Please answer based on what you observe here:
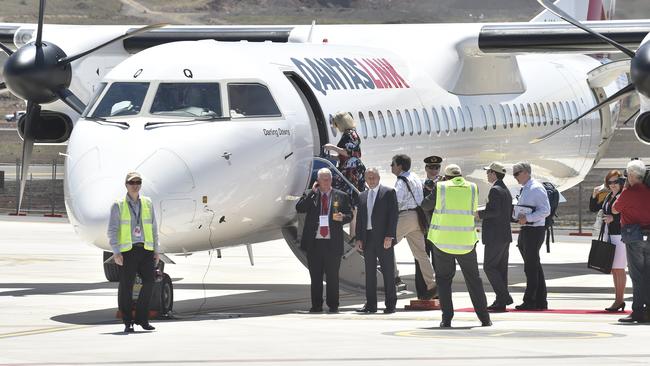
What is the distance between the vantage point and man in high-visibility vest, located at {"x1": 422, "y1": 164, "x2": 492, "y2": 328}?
14258 millimetres

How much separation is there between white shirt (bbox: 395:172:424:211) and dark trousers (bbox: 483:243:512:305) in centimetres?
105

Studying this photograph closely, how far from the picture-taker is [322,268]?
15.9m

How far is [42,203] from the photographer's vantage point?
46.2 meters

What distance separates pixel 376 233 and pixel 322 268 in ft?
2.31

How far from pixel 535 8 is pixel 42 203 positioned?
179ft

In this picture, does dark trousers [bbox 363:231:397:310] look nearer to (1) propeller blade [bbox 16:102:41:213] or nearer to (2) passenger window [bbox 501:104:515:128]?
(1) propeller blade [bbox 16:102:41:213]

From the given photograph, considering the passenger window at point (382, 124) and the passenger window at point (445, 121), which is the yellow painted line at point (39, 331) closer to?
the passenger window at point (382, 124)

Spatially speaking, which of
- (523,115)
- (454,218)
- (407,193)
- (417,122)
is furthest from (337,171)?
(523,115)

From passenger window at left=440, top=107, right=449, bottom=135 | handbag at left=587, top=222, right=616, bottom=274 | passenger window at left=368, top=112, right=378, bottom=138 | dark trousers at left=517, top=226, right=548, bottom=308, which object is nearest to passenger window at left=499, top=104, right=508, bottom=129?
passenger window at left=440, top=107, right=449, bottom=135

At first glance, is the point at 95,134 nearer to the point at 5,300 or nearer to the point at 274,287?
the point at 5,300

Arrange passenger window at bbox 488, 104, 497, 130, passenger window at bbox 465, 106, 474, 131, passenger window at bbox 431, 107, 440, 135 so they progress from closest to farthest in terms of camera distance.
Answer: passenger window at bbox 431, 107, 440, 135 → passenger window at bbox 465, 106, 474, 131 → passenger window at bbox 488, 104, 497, 130

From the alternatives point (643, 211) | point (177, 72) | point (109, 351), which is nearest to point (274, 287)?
point (177, 72)

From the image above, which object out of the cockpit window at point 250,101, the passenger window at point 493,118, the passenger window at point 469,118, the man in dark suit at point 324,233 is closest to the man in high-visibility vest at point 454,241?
the man in dark suit at point 324,233

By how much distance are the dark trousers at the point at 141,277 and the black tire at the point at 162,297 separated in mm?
663
